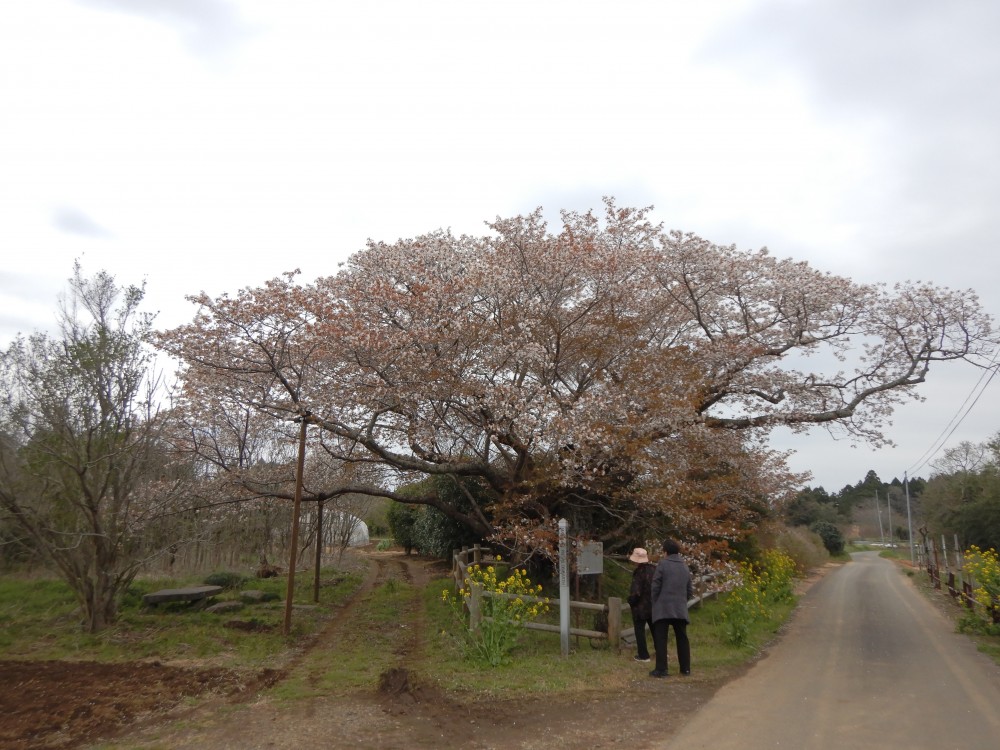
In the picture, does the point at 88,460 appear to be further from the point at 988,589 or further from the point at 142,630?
the point at 988,589

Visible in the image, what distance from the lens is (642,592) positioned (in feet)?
28.0

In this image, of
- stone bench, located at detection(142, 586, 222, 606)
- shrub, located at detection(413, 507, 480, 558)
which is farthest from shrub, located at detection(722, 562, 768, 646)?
shrub, located at detection(413, 507, 480, 558)

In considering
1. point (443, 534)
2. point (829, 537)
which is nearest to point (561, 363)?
point (443, 534)

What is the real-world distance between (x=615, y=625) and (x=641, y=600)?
0.77 meters

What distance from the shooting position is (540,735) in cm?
573

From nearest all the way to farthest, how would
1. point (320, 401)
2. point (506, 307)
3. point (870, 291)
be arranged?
1. point (320, 401)
2. point (506, 307)
3. point (870, 291)

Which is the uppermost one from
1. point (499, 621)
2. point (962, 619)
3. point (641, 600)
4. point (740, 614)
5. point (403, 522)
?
point (403, 522)

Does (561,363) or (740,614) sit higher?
(561,363)

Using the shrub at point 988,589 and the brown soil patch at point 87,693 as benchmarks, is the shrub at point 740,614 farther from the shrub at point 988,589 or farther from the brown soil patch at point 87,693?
the brown soil patch at point 87,693

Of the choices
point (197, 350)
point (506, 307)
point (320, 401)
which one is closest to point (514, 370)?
point (506, 307)

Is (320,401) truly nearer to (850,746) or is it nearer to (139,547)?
(139,547)

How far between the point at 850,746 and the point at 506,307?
8.57 m

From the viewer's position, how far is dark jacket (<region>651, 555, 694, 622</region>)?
7676mm

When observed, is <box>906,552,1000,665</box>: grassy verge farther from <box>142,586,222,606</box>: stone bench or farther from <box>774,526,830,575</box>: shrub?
<box>142,586,222,606</box>: stone bench
